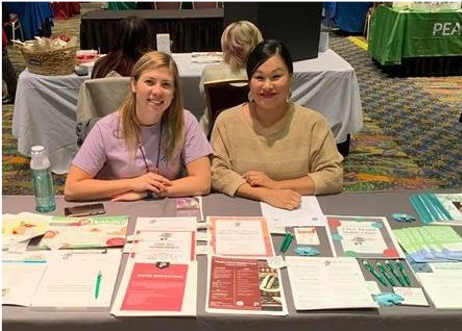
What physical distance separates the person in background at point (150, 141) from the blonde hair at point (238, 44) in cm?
119

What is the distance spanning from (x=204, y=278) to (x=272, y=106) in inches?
28.7

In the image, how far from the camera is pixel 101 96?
8.47 ft

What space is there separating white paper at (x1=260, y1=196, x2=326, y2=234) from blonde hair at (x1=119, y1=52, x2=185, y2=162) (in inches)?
14.3

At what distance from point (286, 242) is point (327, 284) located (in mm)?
199

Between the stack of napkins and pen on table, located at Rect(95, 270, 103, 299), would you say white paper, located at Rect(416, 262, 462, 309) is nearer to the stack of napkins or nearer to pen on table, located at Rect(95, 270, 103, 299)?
the stack of napkins

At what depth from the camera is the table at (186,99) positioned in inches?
123

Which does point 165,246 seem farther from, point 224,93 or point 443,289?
point 224,93

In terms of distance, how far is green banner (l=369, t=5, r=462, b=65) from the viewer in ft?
17.4

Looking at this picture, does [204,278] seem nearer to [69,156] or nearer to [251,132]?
[251,132]

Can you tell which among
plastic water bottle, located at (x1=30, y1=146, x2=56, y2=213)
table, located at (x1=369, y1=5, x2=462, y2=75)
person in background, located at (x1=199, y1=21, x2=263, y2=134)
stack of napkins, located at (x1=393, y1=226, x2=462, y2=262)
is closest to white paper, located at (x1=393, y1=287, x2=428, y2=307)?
stack of napkins, located at (x1=393, y1=226, x2=462, y2=262)

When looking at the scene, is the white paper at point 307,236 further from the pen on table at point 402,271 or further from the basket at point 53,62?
the basket at point 53,62

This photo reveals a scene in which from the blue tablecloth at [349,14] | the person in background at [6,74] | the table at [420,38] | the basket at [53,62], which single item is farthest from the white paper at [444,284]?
the blue tablecloth at [349,14]

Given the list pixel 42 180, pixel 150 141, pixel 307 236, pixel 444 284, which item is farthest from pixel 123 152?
pixel 444 284

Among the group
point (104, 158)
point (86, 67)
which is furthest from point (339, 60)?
point (104, 158)
